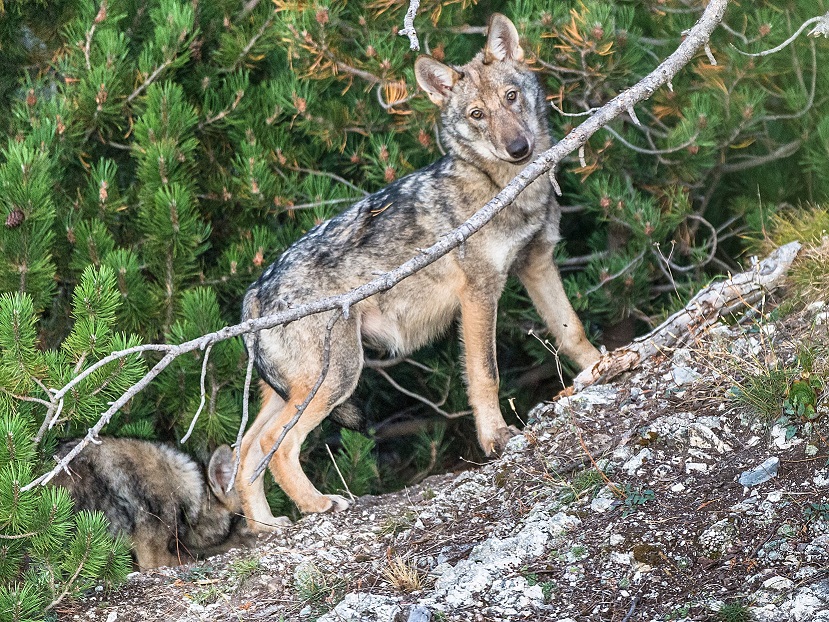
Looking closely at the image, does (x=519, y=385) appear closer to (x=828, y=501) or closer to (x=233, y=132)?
(x=233, y=132)

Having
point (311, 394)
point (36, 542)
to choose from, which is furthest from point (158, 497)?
point (311, 394)

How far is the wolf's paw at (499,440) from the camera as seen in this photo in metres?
5.70

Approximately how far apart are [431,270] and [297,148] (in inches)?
69.8

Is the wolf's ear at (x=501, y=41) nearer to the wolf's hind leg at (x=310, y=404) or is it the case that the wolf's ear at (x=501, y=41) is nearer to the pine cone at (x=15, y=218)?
the wolf's hind leg at (x=310, y=404)

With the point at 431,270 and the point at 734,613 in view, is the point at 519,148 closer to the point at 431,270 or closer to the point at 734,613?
the point at 431,270

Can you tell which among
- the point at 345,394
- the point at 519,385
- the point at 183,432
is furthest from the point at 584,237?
the point at 183,432

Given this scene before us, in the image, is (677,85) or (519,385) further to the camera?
(519,385)

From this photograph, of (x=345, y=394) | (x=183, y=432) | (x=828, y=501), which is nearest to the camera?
(x=828, y=501)

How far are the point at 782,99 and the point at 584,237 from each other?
72.7 inches

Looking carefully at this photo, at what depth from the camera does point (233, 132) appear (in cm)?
688

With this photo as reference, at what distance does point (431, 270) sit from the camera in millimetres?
6008

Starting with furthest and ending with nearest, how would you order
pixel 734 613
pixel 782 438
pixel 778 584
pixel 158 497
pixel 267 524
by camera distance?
pixel 158 497
pixel 267 524
pixel 782 438
pixel 778 584
pixel 734 613

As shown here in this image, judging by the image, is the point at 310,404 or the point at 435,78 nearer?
the point at 310,404

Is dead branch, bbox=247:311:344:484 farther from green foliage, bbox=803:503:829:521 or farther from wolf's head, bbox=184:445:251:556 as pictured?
wolf's head, bbox=184:445:251:556
